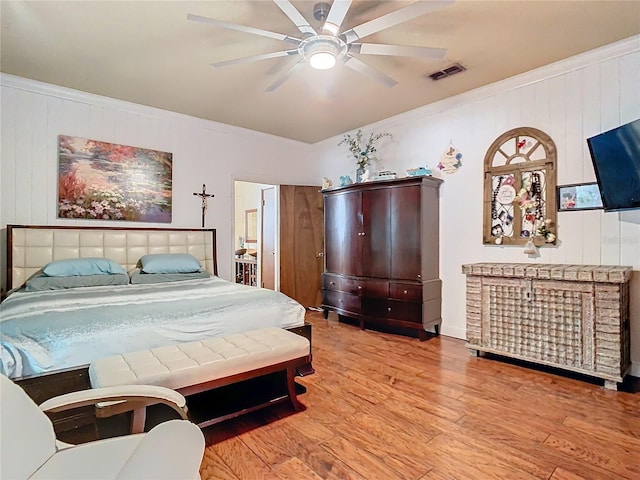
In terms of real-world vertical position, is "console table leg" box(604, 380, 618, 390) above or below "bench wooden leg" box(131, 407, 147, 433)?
below

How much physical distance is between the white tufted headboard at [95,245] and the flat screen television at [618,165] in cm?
424

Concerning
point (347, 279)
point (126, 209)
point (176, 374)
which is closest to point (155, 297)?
point (176, 374)

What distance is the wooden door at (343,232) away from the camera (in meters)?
4.50

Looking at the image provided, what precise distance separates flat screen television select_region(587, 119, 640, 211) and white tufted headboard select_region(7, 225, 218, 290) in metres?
4.24

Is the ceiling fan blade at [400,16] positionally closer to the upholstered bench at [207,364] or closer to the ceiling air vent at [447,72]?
the ceiling air vent at [447,72]

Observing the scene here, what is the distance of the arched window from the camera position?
332 cm

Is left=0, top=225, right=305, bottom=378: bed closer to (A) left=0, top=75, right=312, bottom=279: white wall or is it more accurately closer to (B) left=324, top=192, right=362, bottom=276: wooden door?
(A) left=0, top=75, right=312, bottom=279: white wall

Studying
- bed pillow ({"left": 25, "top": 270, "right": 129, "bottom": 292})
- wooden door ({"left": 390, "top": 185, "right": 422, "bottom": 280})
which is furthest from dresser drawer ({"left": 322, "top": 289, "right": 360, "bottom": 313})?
bed pillow ({"left": 25, "top": 270, "right": 129, "bottom": 292})

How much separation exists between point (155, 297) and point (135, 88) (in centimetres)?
245

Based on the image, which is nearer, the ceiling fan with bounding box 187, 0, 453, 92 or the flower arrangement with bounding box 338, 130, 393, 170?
the ceiling fan with bounding box 187, 0, 453, 92

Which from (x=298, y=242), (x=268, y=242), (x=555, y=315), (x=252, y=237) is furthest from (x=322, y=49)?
(x=252, y=237)

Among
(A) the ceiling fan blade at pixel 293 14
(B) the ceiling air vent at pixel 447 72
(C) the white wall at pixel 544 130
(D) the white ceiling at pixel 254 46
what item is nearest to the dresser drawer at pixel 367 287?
(C) the white wall at pixel 544 130

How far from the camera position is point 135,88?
3693 millimetres

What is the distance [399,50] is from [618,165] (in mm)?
1928
